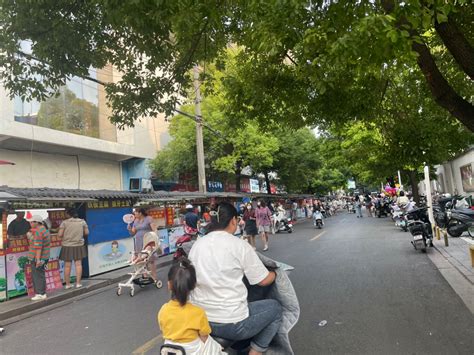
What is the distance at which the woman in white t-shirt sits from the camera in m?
3.13

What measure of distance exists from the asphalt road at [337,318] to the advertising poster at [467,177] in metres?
17.1

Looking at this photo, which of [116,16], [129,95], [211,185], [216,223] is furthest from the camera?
[211,185]

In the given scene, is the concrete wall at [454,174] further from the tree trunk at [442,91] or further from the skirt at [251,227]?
the tree trunk at [442,91]

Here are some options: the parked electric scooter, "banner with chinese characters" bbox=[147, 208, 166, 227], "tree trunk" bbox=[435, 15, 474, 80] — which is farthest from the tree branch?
the parked electric scooter

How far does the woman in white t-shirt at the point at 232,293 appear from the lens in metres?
3.13

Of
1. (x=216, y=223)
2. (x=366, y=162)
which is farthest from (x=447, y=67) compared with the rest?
(x=366, y=162)

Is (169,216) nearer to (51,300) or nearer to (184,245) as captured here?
(51,300)

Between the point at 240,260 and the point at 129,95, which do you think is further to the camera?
the point at 129,95

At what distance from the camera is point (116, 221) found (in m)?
12.8

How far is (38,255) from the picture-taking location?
859cm

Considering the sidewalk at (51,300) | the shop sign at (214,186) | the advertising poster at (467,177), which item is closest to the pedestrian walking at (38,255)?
the sidewalk at (51,300)

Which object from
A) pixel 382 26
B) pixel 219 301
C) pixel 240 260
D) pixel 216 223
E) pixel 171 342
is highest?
pixel 382 26

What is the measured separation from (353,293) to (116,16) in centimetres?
585

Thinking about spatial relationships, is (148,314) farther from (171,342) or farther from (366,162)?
(366,162)
